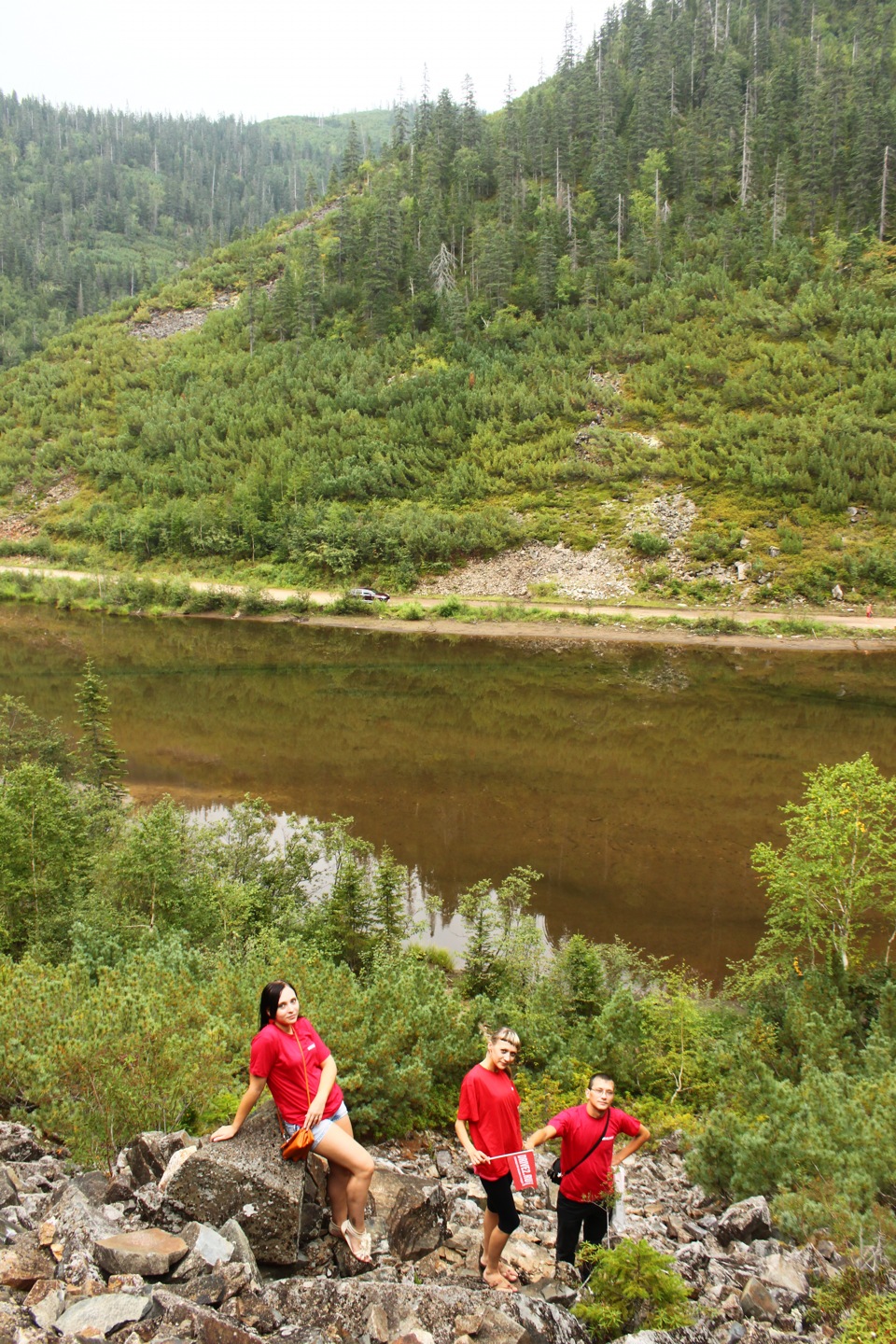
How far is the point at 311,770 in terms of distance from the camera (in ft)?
86.6

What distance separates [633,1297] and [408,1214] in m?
1.73

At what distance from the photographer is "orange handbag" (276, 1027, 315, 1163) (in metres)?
5.53

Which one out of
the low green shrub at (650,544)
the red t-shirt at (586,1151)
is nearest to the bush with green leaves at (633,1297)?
the red t-shirt at (586,1151)

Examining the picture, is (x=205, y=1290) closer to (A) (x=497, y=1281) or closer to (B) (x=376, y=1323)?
(B) (x=376, y=1323)

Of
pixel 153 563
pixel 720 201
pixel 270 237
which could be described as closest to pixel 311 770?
pixel 153 563

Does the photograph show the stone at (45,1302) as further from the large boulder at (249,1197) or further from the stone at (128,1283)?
the large boulder at (249,1197)

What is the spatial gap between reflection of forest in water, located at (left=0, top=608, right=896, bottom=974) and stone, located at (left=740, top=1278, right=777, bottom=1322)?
10.6 m

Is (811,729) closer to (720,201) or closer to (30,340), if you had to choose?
(720,201)

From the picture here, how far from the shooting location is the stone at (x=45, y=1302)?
177 inches

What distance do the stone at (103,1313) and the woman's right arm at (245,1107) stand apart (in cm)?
114

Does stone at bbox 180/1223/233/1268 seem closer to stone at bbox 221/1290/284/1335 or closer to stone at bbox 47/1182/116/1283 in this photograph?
stone at bbox 221/1290/284/1335

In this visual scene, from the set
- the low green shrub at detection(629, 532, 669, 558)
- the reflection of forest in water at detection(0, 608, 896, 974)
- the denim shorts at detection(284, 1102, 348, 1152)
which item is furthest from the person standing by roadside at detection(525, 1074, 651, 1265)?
the low green shrub at detection(629, 532, 669, 558)

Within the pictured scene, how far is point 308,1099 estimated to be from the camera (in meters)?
5.72

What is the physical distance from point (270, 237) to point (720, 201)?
52105 millimetres
